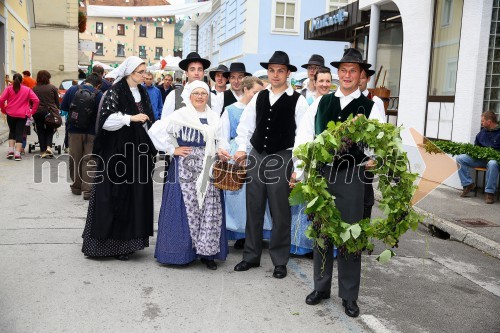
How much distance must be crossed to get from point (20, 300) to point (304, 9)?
91.9 feet

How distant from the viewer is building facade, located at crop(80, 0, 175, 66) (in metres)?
77.4

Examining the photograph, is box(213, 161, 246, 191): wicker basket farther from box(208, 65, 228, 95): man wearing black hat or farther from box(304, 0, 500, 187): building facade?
box(304, 0, 500, 187): building facade

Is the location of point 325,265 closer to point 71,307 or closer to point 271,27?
point 71,307

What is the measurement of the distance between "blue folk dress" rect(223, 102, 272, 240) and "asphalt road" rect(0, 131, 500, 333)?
281 mm

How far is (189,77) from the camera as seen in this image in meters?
6.11

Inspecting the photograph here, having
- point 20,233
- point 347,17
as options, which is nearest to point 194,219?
point 20,233

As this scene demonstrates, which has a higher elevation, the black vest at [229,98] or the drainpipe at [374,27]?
the drainpipe at [374,27]

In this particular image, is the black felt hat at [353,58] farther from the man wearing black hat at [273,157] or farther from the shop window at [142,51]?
the shop window at [142,51]

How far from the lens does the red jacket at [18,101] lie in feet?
40.4

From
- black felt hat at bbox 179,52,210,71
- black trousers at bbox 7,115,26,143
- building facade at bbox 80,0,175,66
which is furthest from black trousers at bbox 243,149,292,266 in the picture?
building facade at bbox 80,0,175,66

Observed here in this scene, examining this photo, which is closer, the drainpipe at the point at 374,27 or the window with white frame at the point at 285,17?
the drainpipe at the point at 374,27

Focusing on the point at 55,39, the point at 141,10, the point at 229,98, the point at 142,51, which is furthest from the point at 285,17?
the point at 142,51

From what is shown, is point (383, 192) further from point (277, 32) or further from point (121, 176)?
point (277, 32)

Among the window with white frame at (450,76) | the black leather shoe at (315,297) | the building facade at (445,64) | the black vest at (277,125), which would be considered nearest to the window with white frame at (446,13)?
the building facade at (445,64)
